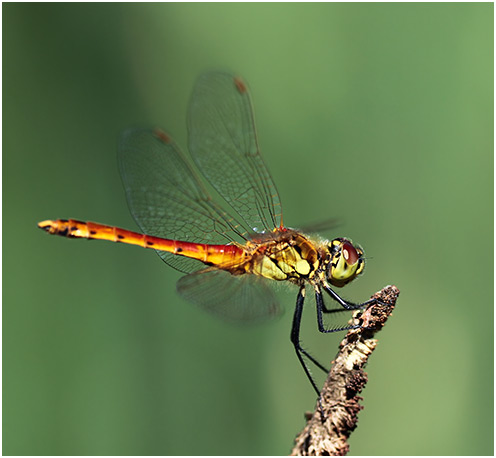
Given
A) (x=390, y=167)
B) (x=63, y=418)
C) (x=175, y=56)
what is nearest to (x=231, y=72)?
(x=175, y=56)

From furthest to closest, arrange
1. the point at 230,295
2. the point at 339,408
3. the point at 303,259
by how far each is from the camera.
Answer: the point at 303,259 → the point at 230,295 → the point at 339,408

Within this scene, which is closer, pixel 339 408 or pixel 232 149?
pixel 339 408

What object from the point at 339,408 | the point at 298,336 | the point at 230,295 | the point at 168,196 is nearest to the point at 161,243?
the point at 168,196

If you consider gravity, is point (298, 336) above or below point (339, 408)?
above

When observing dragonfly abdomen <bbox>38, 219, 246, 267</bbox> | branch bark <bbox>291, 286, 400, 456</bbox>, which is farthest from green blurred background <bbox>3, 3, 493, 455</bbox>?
branch bark <bbox>291, 286, 400, 456</bbox>

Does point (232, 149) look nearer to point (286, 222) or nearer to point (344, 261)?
point (286, 222)

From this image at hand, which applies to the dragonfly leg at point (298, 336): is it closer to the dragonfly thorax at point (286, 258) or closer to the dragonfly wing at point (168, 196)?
the dragonfly thorax at point (286, 258)

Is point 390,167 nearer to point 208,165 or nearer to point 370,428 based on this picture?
point 208,165
